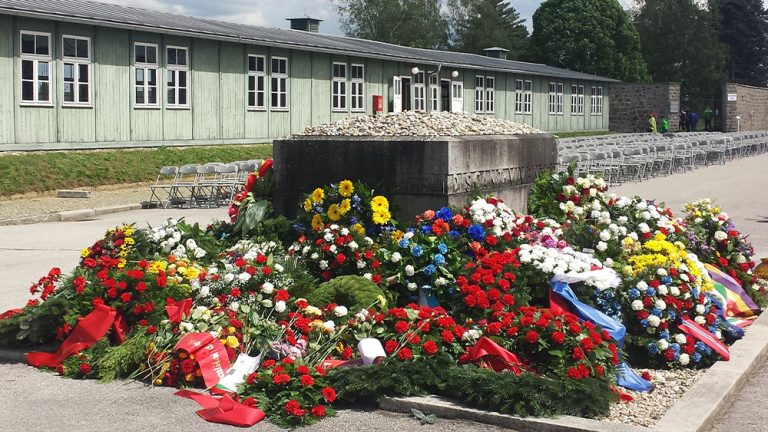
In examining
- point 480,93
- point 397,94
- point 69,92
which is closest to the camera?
point 69,92

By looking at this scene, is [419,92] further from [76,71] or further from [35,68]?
[35,68]

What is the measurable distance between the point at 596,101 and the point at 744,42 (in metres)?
43.8

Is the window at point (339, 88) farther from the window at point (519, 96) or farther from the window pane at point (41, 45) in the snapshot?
the window at point (519, 96)

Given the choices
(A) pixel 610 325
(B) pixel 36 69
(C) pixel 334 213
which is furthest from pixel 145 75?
(A) pixel 610 325

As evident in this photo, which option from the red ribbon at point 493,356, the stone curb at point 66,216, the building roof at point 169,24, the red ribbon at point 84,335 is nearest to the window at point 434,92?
the building roof at point 169,24

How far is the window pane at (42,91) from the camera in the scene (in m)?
22.6

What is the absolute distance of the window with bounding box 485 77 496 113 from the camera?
141 ft

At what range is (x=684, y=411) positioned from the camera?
17.3ft

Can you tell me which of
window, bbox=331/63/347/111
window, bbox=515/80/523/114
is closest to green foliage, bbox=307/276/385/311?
window, bbox=331/63/347/111

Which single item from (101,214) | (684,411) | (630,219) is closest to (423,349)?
(684,411)

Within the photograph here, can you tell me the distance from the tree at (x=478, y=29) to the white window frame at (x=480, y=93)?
137ft

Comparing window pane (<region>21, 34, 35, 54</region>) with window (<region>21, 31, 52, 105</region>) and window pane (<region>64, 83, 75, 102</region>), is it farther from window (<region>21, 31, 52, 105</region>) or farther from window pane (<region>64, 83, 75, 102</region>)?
window pane (<region>64, 83, 75, 102</region>)

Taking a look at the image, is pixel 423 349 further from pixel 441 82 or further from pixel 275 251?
pixel 441 82

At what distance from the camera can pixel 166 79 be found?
25.9m
